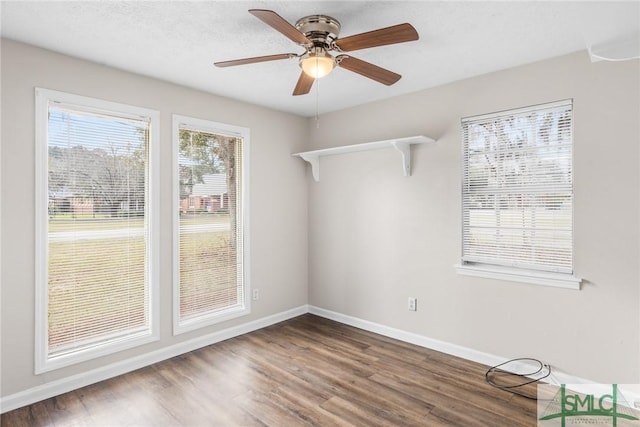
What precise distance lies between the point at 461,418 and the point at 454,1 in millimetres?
2545

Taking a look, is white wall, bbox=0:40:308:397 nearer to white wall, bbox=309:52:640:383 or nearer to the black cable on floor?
white wall, bbox=309:52:640:383

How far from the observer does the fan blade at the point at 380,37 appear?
1.77 meters

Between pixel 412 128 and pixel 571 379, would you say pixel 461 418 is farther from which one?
pixel 412 128

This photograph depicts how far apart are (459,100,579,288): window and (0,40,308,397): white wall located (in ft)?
6.73

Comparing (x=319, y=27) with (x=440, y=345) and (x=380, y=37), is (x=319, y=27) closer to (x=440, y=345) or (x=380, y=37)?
(x=380, y=37)

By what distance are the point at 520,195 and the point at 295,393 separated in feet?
7.81

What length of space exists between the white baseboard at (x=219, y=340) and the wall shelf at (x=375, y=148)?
1666 millimetres

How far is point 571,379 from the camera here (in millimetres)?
2660

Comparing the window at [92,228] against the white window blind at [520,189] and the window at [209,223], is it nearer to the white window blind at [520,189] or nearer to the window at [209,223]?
the window at [209,223]

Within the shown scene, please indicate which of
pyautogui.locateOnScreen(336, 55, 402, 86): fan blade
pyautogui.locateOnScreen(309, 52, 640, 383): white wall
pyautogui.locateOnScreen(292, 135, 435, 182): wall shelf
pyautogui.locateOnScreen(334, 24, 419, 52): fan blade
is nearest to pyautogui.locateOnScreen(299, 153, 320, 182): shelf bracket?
pyautogui.locateOnScreen(292, 135, 435, 182): wall shelf

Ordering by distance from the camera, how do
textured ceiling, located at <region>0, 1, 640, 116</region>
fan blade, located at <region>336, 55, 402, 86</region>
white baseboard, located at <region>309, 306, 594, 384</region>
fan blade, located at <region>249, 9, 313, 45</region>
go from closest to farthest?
fan blade, located at <region>249, 9, 313, 45</region>
textured ceiling, located at <region>0, 1, 640, 116</region>
fan blade, located at <region>336, 55, 402, 86</region>
white baseboard, located at <region>309, 306, 594, 384</region>

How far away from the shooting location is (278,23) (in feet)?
5.71

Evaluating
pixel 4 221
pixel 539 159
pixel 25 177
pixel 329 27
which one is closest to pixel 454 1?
pixel 329 27

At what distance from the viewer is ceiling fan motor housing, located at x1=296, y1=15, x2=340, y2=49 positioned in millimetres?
2084
